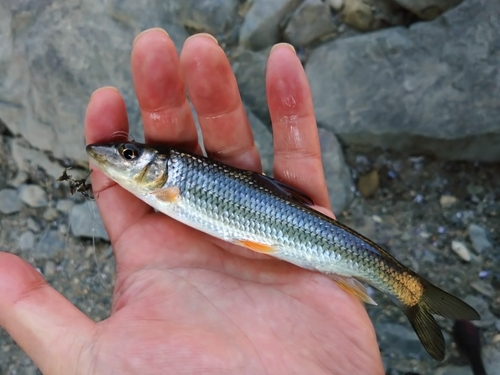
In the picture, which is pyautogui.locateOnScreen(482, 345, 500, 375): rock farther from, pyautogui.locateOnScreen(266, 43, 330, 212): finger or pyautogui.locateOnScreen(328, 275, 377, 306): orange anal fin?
pyautogui.locateOnScreen(266, 43, 330, 212): finger

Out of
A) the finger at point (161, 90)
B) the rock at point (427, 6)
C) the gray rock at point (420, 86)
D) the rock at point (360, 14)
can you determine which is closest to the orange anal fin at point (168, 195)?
the finger at point (161, 90)

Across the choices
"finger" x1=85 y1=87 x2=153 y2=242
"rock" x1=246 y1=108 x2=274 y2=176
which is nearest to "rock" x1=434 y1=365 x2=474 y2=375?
"rock" x1=246 y1=108 x2=274 y2=176

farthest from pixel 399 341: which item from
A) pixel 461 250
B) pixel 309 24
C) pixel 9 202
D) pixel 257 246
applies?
pixel 9 202

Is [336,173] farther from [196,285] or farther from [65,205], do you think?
[65,205]

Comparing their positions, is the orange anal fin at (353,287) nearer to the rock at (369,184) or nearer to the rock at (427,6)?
the rock at (369,184)

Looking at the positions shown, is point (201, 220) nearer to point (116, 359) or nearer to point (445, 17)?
point (116, 359)

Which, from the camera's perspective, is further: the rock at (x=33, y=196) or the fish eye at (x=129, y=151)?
the rock at (x=33, y=196)

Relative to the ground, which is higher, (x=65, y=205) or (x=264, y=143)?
(x=264, y=143)
